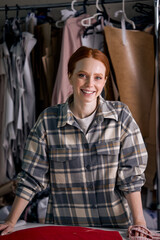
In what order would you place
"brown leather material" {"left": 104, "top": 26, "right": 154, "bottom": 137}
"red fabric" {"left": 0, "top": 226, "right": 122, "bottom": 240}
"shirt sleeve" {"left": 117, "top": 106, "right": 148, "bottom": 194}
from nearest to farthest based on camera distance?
"red fabric" {"left": 0, "top": 226, "right": 122, "bottom": 240} < "shirt sleeve" {"left": 117, "top": 106, "right": 148, "bottom": 194} < "brown leather material" {"left": 104, "top": 26, "right": 154, "bottom": 137}

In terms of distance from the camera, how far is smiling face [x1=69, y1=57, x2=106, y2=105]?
3.33ft

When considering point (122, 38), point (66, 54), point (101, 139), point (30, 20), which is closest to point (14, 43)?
point (30, 20)

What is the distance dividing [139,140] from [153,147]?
0.94 m

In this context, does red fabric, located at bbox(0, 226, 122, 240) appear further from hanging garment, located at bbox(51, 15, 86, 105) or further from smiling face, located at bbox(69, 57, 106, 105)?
hanging garment, located at bbox(51, 15, 86, 105)

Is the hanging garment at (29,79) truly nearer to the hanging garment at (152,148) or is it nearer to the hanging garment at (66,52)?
the hanging garment at (66,52)

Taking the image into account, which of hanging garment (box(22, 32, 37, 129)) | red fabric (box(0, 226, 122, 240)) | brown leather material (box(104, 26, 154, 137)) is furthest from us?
hanging garment (box(22, 32, 37, 129))

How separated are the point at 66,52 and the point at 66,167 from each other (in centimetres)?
113

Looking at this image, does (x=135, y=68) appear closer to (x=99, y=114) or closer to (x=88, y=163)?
(x=99, y=114)

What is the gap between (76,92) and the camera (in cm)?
105

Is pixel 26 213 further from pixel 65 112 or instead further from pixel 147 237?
pixel 147 237

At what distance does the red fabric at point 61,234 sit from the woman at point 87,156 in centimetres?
18

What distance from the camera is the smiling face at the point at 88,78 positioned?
101 cm

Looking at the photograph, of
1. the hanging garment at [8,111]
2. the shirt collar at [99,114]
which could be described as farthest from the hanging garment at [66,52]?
the shirt collar at [99,114]

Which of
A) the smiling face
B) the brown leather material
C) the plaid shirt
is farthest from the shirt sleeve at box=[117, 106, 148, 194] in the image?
the brown leather material
